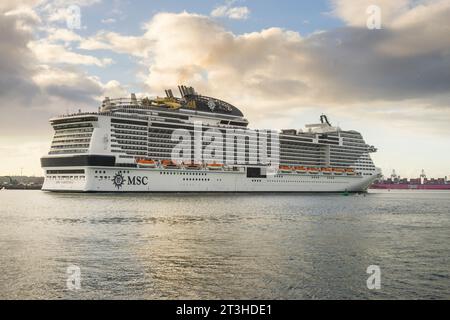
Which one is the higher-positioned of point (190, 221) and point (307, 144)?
point (307, 144)

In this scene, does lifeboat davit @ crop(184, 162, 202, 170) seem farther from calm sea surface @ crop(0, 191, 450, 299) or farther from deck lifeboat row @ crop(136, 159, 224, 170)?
calm sea surface @ crop(0, 191, 450, 299)

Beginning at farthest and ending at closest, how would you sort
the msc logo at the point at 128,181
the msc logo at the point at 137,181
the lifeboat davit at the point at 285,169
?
the lifeboat davit at the point at 285,169 → the msc logo at the point at 137,181 → the msc logo at the point at 128,181

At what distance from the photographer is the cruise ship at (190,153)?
336 ft

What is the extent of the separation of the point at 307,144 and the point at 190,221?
104196 millimetres

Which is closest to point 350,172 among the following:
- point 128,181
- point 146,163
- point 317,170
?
point 317,170

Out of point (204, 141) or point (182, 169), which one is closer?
point (182, 169)

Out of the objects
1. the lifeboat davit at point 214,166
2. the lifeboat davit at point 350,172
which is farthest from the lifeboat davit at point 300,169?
the lifeboat davit at point 214,166

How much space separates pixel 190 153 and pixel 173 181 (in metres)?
11.6

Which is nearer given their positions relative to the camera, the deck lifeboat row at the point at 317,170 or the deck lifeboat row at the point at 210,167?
the deck lifeboat row at the point at 210,167

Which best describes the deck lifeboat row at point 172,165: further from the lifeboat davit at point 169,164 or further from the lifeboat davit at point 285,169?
the lifeboat davit at point 285,169

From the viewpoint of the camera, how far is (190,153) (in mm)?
117812

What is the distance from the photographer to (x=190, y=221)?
4881 centimetres
